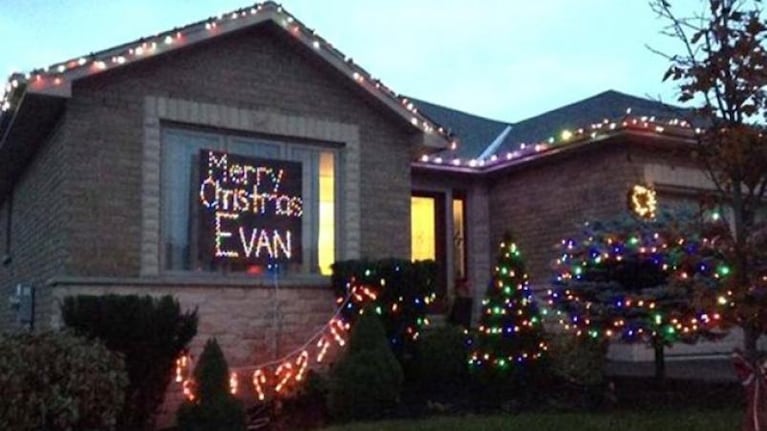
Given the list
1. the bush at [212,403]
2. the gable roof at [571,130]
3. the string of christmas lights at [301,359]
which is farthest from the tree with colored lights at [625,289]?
the bush at [212,403]

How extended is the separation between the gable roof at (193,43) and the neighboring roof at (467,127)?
3.90 m

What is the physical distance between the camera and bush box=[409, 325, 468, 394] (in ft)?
34.8

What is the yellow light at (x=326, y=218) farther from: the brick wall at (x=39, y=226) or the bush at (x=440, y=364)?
the brick wall at (x=39, y=226)

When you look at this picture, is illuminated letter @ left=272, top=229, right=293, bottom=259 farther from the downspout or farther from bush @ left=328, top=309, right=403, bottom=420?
the downspout

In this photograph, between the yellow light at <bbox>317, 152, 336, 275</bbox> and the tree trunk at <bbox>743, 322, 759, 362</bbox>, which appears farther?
the yellow light at <bbox>317, 152, 336, 275</bbox>

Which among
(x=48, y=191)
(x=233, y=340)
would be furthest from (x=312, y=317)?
(x=48, y=191)

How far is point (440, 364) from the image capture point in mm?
10633

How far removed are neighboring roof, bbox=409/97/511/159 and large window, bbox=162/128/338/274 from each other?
4.60 meters

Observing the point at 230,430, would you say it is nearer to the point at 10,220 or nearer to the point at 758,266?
the point at 758,266

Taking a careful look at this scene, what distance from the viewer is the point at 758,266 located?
5.90m

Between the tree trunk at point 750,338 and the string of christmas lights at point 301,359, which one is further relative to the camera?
the string of christmas lights at point 301,359

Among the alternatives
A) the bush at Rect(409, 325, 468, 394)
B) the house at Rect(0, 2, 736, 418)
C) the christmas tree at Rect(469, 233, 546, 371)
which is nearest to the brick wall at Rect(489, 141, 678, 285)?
the house at Rect(0, 2, 736, 418)

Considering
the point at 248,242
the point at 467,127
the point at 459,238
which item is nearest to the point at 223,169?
the point at 248,242

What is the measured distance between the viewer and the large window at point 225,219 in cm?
1029
